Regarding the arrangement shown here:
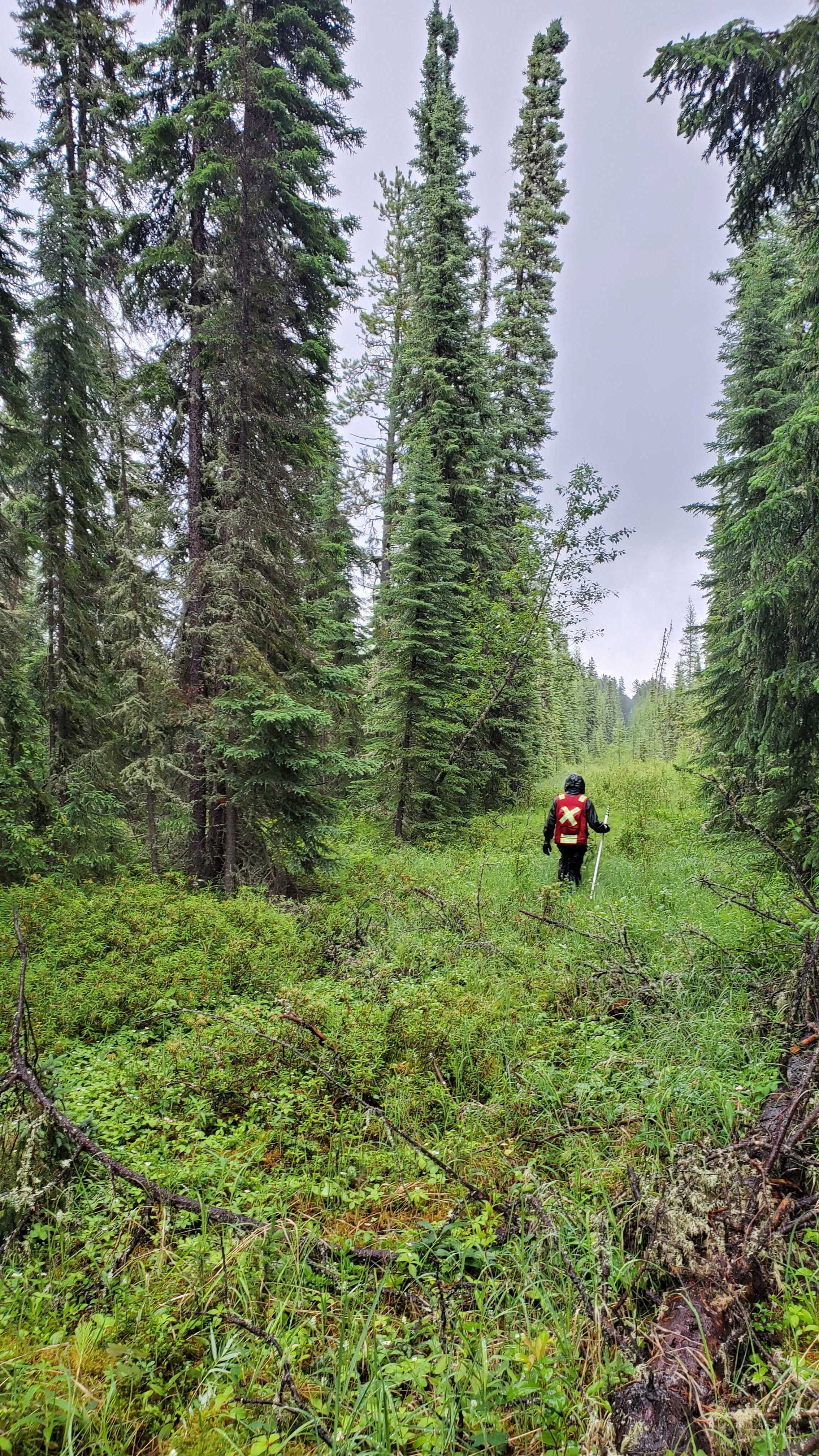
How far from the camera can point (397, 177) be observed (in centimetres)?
1948

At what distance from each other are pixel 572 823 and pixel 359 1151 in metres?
5.84

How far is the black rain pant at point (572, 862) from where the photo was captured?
8.52m

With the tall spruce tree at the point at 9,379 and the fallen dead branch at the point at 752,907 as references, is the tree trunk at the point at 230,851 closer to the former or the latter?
the tall spruce tree at the point at 9,379

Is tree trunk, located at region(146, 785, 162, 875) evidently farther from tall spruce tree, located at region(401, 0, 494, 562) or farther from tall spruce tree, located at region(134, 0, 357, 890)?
tall spruce tree, located at region(401, 0, 494, 562)

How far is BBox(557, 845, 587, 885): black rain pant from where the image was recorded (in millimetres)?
8516

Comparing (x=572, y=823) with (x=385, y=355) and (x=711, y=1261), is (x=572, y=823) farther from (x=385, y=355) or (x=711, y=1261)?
(x=385, y=355)

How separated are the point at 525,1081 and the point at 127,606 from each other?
8.44m

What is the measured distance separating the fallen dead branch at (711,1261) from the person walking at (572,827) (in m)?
5.53

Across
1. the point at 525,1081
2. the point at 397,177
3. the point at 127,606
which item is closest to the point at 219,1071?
the point at 525,1081

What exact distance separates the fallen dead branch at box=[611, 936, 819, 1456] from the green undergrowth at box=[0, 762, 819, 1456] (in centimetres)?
12

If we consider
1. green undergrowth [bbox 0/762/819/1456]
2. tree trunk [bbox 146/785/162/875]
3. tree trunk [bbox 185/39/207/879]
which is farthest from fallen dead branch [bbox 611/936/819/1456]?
tree trunk [bbox 146/785/162/875]

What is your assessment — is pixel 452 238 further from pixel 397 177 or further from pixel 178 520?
pixel 178 520

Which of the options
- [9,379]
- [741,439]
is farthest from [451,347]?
[9,379]

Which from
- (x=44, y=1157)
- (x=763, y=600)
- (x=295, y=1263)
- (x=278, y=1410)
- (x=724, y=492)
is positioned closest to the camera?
(x=278, y=1410)
